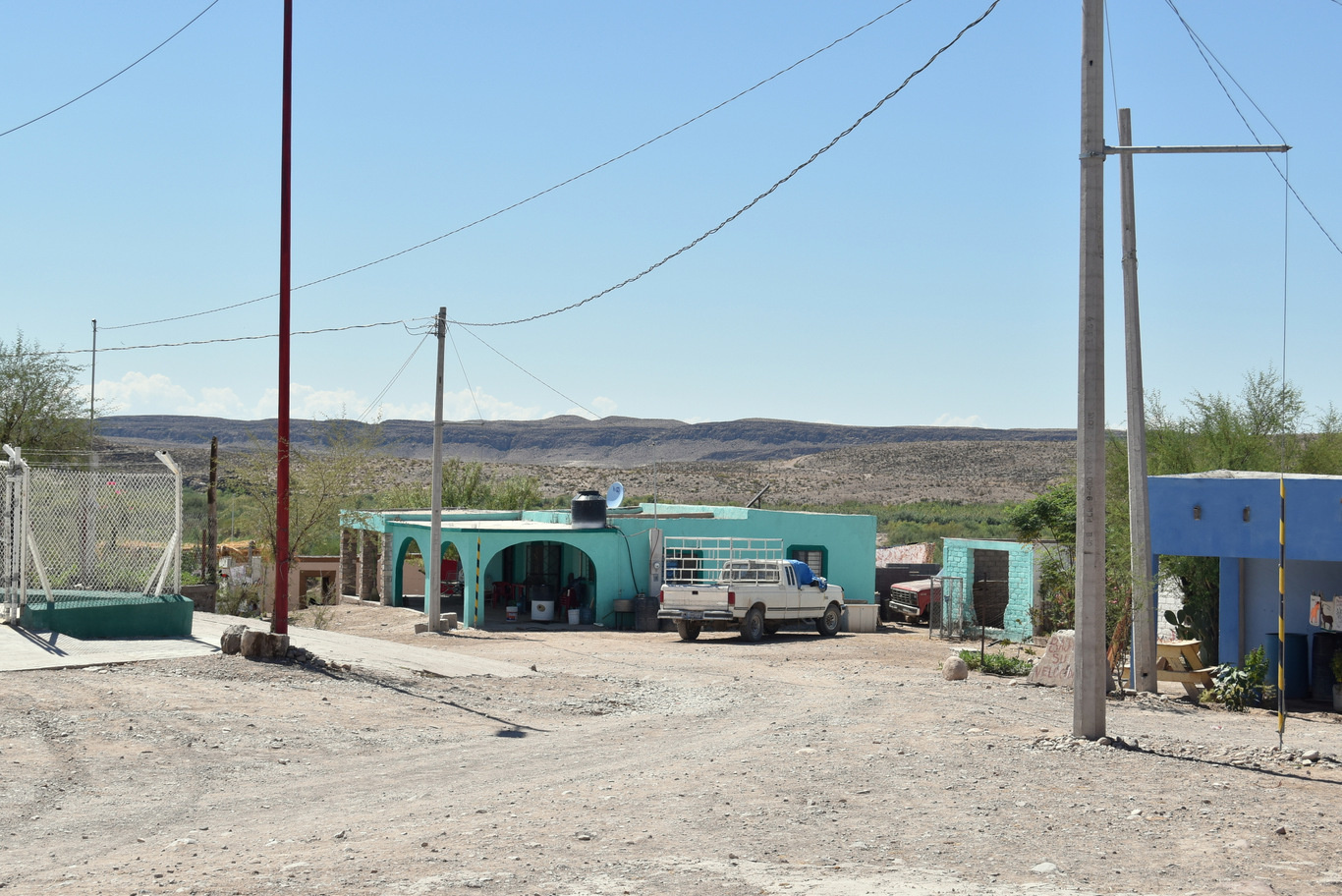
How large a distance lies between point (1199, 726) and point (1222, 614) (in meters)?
3.52

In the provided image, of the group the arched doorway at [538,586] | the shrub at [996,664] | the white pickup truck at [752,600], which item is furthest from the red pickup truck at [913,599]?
the shrub at [996,664]

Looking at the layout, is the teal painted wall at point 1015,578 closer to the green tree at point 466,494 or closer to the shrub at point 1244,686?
the shrub at point 1244,686

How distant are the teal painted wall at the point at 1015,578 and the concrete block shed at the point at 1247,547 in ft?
36.0

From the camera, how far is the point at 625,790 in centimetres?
931

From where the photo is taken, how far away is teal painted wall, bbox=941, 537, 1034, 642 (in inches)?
1088

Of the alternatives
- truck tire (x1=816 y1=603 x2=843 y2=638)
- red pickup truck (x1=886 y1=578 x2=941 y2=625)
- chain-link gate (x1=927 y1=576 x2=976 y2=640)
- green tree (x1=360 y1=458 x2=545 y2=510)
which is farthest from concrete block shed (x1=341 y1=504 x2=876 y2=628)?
green tree (x1=360 y1=458 x2=545 y2=510)

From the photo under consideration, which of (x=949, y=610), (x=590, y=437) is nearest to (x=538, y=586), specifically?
(x=949, y=610)

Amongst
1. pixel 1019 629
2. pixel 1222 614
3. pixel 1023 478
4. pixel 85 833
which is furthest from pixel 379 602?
pixel 1023 478

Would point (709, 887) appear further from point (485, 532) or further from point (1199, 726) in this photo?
point (485, 532)

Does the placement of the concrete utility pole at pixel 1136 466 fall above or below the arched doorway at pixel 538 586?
above

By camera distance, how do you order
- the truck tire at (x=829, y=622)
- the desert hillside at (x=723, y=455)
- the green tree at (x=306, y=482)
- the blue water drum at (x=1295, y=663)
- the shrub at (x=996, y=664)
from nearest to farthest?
the blue water drum at (x=1295, y=663), the shrub at (x=996, y=664), the truck tire at (x=829, y=622), the green tree at (x=306, y=482), the desert hillside at (x=723, y=455)

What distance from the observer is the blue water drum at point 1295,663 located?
16141mm

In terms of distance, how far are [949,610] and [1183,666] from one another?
39.7 ft

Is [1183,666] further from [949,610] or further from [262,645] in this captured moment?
[262,645]
